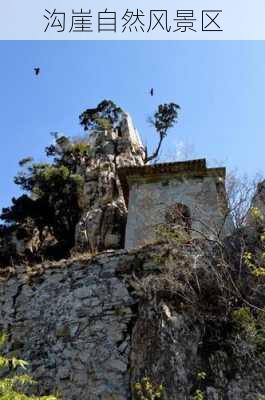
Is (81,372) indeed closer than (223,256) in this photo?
Yes

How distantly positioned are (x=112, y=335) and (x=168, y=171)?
10167 mm

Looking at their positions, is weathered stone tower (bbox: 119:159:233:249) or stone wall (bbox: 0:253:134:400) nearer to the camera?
stone wall (bbox: 0:253:134:400)

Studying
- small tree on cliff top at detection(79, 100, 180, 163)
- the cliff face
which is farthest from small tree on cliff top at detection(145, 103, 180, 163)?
the cliff face

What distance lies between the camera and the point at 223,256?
773 centimetres

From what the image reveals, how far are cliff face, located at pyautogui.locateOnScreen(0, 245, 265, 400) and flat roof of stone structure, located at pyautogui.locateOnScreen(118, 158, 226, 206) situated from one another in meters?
8.80

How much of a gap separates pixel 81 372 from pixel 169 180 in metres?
10.5

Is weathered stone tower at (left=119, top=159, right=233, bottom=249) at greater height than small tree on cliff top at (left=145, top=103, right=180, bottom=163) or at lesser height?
lesser

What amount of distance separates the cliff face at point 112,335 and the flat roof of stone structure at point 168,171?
346 inches

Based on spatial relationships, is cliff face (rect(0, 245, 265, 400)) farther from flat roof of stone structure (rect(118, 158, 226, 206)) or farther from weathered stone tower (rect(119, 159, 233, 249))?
flat roof of stone structure (rect(118, 158, 226, 206))

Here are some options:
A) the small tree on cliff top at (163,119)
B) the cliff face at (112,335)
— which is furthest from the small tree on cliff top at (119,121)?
the cliff face at (112,335)

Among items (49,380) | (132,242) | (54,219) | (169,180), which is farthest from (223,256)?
(54,219)

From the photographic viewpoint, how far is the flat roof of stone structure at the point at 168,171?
54.6ft

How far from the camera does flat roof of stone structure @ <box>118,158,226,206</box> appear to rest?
1663cm

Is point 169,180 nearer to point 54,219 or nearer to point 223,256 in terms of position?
point 54,219
